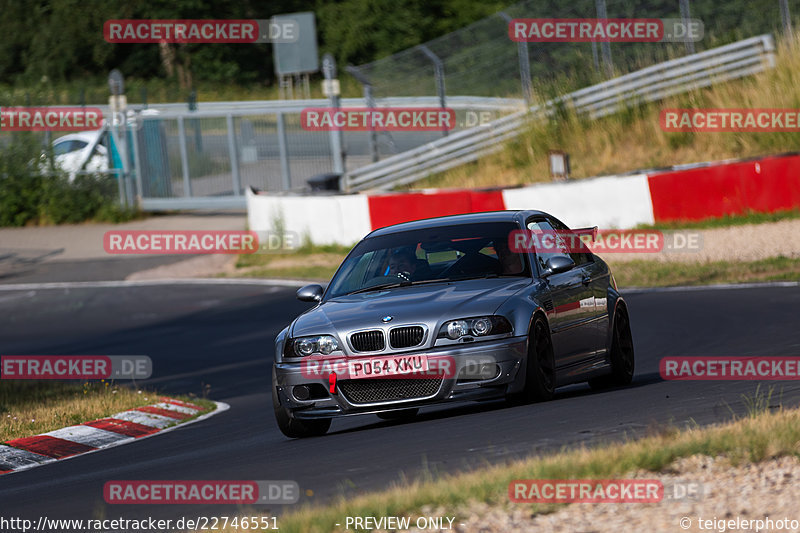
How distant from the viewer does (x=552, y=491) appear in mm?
5633

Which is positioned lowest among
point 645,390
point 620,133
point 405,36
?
point 645,390

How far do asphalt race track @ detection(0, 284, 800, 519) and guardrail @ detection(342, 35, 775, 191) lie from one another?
1081 centimetres

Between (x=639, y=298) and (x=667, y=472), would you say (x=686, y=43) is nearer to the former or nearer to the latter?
(x=639, y=298)

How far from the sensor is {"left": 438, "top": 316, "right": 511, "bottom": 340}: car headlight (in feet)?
28.2

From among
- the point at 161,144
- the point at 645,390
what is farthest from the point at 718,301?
the point at 161,144

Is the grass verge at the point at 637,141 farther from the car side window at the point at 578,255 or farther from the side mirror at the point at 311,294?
the side mirror at the point at 311,294

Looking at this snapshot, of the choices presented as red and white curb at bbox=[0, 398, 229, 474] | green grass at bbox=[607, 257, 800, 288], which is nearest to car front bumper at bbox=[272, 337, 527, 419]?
red and white curb at bbox=[0, 398, 229, 474]

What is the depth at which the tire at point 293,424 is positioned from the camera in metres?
9.20

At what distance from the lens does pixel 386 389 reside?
870 centimetres

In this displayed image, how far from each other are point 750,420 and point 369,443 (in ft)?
7.91

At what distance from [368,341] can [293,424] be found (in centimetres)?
94

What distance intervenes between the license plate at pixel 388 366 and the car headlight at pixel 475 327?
0.71 feet

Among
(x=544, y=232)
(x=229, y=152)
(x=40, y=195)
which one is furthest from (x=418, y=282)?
(x=40, y=195)

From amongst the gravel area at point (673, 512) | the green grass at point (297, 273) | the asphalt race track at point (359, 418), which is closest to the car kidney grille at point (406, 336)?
the asphalt race track at point (359, 418)
